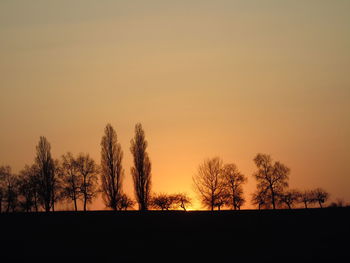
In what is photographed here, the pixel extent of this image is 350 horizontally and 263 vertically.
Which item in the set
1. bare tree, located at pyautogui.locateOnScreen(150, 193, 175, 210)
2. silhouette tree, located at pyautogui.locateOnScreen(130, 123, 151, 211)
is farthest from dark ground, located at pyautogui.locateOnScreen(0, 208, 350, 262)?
bare tree, located at pyautogui.locateOnScreen(150, 193, 175, 210)

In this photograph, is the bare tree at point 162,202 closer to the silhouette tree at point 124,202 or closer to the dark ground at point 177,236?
the silhouette tree at point 124,202

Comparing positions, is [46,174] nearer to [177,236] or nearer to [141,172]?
[141,172]

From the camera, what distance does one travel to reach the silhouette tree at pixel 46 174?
306ft

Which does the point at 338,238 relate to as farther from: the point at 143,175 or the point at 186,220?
the point at 143,175

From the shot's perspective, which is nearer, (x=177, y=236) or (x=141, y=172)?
(x=177, y=236)

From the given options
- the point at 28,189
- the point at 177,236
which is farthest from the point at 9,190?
the point at 177,236

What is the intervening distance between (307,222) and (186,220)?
45.7 ft

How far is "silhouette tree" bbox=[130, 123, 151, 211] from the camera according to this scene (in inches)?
3607

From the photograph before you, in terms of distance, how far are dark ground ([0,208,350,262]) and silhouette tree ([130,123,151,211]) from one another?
92.9 feet

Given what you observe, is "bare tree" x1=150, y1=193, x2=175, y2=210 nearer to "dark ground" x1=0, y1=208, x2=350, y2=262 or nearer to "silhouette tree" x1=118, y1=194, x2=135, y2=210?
"silhouette tree" x1=118, y1=194, x2=135, y2=210

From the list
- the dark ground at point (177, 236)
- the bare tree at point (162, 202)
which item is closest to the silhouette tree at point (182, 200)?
the bare tree at point (162, 202)

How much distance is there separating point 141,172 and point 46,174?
1825 centimetres

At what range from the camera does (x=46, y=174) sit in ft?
319

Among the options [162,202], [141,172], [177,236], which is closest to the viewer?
[177,236]
